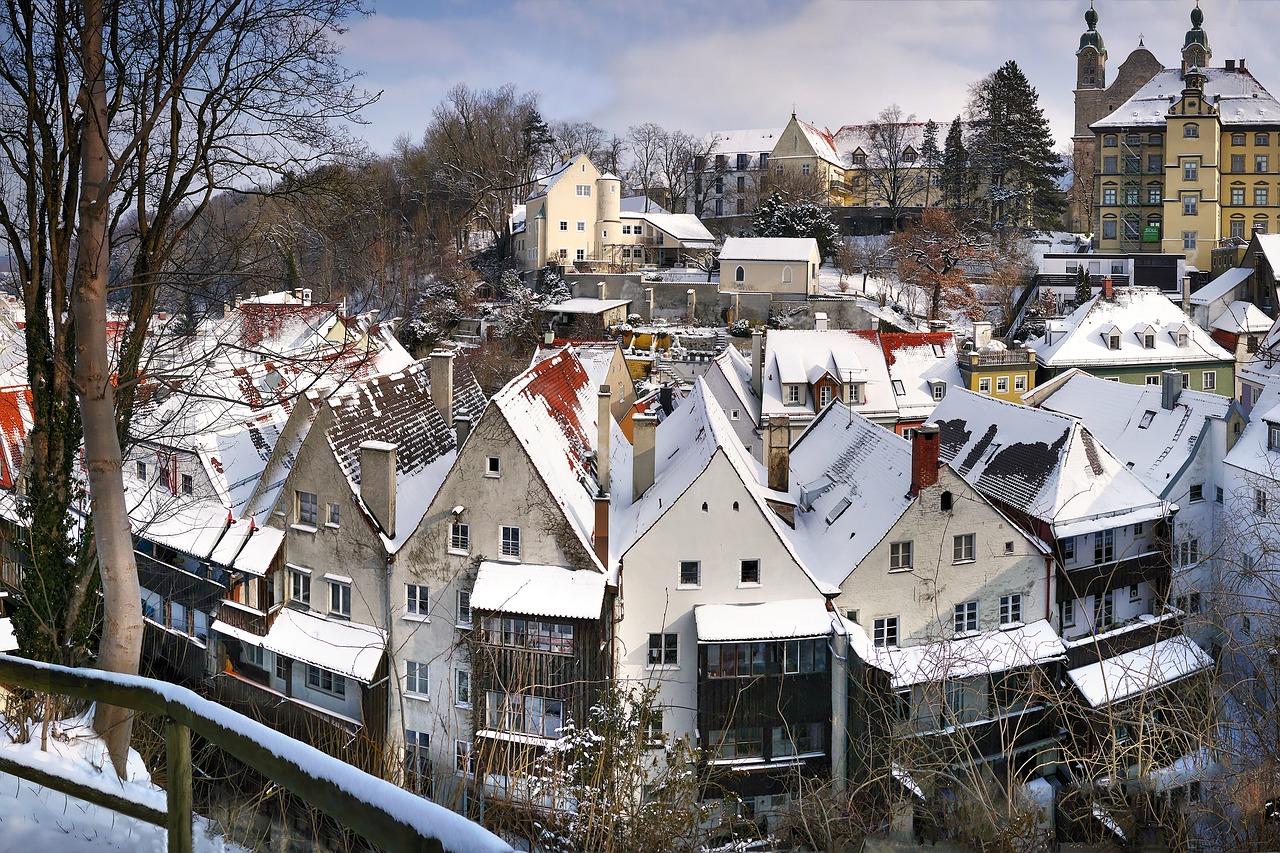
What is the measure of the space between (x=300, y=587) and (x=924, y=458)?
12399mm

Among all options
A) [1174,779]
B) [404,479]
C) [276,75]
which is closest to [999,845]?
[1174,779]

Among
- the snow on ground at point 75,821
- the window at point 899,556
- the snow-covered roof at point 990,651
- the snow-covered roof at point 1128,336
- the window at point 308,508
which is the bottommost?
the snow-covered roof at point 990,651

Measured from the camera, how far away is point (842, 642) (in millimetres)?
18766

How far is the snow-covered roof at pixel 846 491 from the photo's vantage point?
20234mm

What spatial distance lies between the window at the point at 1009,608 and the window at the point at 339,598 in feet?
42.1

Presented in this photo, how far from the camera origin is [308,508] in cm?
2038

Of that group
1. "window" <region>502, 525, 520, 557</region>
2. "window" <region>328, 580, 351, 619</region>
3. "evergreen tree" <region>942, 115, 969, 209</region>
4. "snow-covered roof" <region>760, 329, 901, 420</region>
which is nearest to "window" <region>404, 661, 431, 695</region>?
"window" <region>328, 580, 351, 619</region>

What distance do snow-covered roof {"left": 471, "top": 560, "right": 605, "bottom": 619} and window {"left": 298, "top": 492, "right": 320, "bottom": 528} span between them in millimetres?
3760

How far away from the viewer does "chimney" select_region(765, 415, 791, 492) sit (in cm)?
2303

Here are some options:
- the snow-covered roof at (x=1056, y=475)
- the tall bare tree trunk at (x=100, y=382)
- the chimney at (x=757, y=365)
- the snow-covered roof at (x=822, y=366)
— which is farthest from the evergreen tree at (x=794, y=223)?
the tall bare tree trunk at (x=100, y=382)

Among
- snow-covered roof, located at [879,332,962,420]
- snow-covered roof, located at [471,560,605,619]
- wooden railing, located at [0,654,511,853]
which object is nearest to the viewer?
wooden railing, located at [0,654,511,853]

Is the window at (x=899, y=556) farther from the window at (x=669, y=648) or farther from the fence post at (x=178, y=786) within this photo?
the fence post at (x=178, y=786)

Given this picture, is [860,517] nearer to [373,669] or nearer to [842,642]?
[842,642]

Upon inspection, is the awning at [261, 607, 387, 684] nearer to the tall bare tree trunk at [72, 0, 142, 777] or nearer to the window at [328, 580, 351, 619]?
the window at [328, 580, 351, 619]
